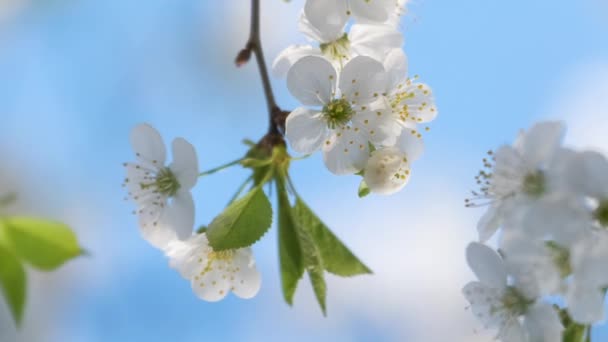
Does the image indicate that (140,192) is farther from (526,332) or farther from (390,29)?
(526,332)

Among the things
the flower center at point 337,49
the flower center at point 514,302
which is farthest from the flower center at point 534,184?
the flower center at point 337,49

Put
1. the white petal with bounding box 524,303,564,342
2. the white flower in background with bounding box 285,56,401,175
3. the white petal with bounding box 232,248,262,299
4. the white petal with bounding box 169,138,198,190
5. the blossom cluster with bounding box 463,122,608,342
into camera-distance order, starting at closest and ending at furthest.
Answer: the blossom cluster with bounding box 463,122,608,342 → the white petal with bounding box 524,303,564,342 → the white flower in background with bounding box 285,56,401,175 → the white petal with bounding box 169,138,198,190 → the white petal with bounding box 232,248,262,299

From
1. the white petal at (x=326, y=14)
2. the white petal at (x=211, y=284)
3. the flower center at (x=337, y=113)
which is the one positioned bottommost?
the white petal at (x=211, y=284)

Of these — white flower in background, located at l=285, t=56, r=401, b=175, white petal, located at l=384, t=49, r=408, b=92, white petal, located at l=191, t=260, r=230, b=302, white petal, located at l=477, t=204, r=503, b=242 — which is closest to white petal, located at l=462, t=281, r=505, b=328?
white petal, located at l=477, t=204, r=503, b=242

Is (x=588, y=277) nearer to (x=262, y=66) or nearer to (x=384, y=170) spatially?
(x=384, y=170)

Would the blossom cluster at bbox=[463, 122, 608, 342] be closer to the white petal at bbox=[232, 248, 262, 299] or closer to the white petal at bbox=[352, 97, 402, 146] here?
the white petal at bbox=[352, 97, 402, 146]

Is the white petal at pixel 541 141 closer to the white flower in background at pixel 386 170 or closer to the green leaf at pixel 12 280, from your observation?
the white flower in background at pixel 386 170

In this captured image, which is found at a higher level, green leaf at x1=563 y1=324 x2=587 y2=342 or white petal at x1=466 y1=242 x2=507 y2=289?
white petal at x1=466 y1=242 x2=507 y2=289

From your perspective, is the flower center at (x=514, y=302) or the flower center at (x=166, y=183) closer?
the flower center at (x=514, y=302)
